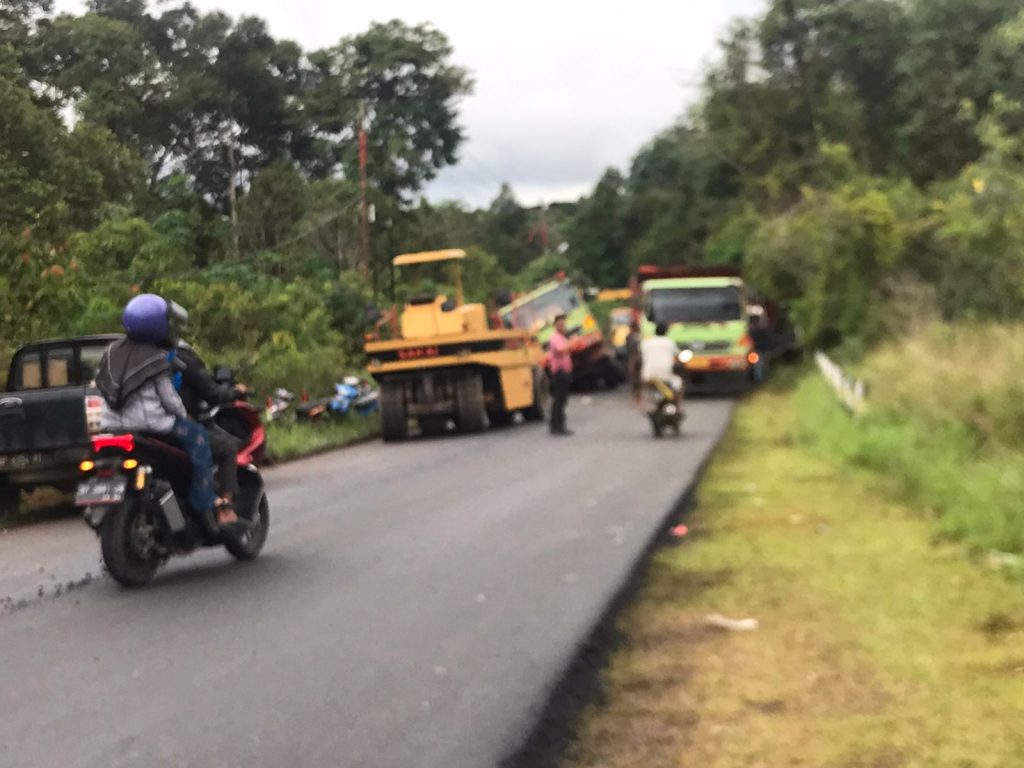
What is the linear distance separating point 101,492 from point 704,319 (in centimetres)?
2176

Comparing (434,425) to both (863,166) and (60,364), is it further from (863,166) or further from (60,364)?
(863,166)

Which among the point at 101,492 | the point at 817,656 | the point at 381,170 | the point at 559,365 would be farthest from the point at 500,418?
the point at 381,170

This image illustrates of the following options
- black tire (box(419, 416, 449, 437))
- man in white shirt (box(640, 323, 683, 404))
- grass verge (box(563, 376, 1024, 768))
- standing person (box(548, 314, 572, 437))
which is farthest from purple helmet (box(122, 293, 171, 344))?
black tire (box(419, 416, 449, 437))

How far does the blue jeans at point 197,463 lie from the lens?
8.47 metres

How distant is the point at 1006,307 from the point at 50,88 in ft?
67.8

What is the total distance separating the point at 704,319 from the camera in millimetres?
28719

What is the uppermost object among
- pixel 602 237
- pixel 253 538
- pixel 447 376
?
pixel 602 237

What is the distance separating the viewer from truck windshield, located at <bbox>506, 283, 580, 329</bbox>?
98.8ft

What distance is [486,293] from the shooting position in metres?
49.4

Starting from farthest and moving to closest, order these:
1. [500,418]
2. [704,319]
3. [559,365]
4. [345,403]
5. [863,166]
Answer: [863,166] → [704,319] → [500,418] → [345,403] → [559,365]

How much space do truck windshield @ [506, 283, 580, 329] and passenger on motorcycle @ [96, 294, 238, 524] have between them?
2147 cm

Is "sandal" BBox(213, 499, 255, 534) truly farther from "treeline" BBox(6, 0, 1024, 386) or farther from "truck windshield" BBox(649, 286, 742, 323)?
"truck windshield" BBox(649, 286, 742, 323)

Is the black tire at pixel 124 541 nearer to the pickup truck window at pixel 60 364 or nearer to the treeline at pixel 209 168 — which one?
the pickup truck window at pixel 60 364

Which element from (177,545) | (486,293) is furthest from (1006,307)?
(486,293)
